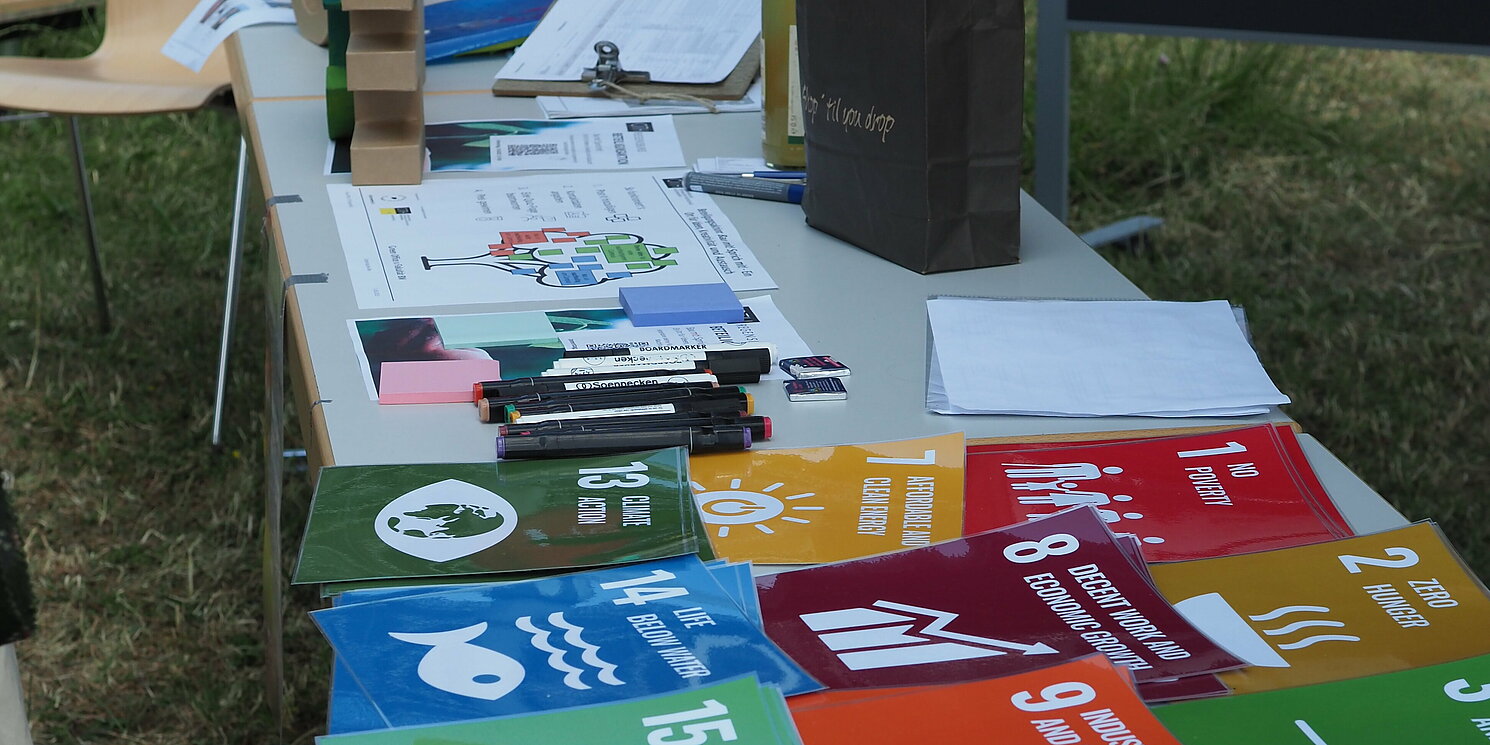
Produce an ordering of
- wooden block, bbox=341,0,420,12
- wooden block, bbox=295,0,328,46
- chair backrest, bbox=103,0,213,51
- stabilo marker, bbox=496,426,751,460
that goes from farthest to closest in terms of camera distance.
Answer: chair backrest, bbox=103,0,213,51 < wooden block, bbox=295,0,328,46 < wooden block, bbox=341,0,420,12 < stabilo marker, bbox=496,426,751,460

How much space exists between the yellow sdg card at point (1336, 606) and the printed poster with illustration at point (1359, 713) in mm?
17

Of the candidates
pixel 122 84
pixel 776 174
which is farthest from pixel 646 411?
pixel 122 84

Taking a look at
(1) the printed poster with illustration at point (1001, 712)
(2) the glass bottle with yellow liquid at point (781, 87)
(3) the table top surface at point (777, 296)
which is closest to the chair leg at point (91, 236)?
(3) the table top surface at point (777, 296)

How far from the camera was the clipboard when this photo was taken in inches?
64.6

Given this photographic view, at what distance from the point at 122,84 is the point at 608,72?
1.15 meters

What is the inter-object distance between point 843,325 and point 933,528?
0.32 meters

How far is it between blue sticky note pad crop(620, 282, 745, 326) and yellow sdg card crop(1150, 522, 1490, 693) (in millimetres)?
431

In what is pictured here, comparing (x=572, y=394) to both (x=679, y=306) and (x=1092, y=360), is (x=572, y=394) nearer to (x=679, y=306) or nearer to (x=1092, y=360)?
(x=679, y=306)

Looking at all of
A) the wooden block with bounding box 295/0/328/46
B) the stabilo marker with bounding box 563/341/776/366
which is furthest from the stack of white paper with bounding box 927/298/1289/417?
the wooden block with bounding box 295/0/328/46

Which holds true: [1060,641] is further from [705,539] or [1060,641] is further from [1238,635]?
[705,539]

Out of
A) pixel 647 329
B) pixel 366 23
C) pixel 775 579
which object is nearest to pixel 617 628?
pixel 775 579

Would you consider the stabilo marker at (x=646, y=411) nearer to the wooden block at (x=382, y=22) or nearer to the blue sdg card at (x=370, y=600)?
the blue sdg card at (x=370, y=600)

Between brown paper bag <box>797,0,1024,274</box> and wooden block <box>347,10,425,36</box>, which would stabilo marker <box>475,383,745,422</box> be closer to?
brown paper bag <box>797,0,1024,274</box>

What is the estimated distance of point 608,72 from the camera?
5.42ft
